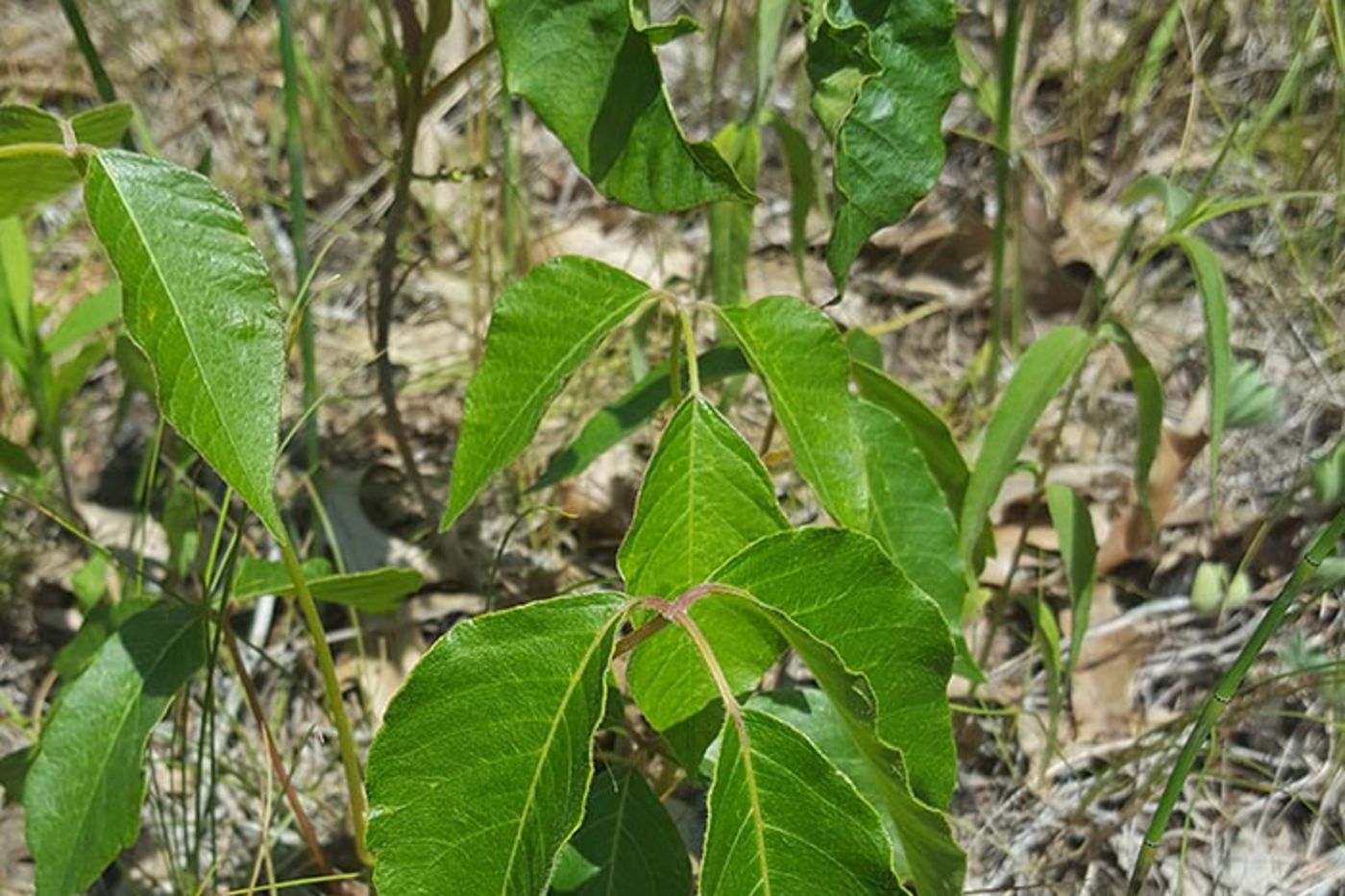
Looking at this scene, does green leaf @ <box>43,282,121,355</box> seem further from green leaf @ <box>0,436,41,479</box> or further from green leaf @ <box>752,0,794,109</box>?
green leaf @ <box>752,0,794,109</box>

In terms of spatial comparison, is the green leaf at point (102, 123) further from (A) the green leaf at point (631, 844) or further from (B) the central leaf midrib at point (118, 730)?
(A) the green leaf at point (631, 844)

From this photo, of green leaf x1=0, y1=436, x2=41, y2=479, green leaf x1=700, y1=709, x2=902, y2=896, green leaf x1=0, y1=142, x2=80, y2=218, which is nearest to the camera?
green leaf x1=700, y1=709, x2=902, y2=896

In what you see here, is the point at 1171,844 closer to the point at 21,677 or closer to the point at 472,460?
the point at 472,460

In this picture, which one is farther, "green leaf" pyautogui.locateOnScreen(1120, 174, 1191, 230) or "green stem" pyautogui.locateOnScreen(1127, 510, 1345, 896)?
"green leaf" pyautogui.locateOnScreen(1120, 174, 1191, 230)

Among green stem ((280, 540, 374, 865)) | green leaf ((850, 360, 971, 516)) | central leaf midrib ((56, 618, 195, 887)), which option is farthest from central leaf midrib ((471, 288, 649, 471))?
central leaf midrib ((56, 618, 195, 887))

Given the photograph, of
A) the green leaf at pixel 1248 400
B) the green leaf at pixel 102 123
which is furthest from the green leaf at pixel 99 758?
the green leaf at pixel 1248 400

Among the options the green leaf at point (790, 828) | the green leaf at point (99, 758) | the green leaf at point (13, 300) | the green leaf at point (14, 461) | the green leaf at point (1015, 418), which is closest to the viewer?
the green leaf at point (790, 828)

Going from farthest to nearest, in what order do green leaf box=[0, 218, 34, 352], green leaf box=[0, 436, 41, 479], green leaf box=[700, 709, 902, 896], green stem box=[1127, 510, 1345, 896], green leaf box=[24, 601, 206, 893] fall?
green leaf box=[0, 218, 34, 352] < green leaf box=[0, 436, 41, 479] < green leaf box=[24, 601, 206, 893] < green stem box=[1127, 510, 1345, 896] < green leaf box=[700, 709, 902, 896]
